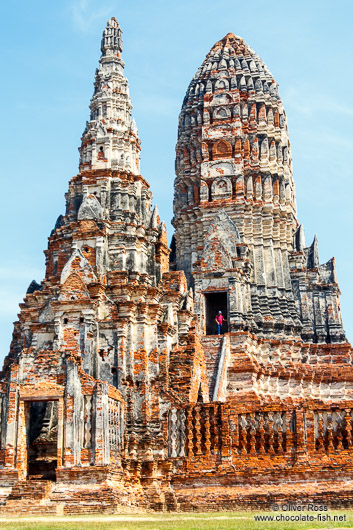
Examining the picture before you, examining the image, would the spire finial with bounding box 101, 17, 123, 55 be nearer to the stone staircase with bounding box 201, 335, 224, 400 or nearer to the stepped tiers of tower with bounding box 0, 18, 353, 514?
the stepped tiers of tower with bounding box 0, 18, 353, 514

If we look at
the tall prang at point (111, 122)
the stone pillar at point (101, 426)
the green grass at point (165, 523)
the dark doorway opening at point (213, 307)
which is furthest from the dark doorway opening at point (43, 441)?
the dark doorway opening at point (213, 307)

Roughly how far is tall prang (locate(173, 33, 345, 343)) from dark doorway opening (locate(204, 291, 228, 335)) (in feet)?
0.17

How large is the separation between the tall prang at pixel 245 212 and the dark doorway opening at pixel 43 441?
1138 cm

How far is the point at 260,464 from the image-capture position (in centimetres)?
2147

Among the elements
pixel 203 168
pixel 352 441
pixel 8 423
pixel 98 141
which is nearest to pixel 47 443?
pixel 8 423

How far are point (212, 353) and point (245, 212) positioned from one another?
32.7ft

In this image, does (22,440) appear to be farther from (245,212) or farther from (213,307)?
(245,212)

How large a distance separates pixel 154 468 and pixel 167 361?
3336 mm

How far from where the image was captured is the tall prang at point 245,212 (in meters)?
35.8

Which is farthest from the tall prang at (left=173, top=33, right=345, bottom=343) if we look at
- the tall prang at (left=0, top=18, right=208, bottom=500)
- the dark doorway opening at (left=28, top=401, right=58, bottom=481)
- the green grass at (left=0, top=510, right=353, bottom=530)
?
the green grass at (left=0, top=510, right=353, bottom=530)

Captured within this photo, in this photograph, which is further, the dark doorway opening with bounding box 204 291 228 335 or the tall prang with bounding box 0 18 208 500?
the dark doorway opening with bounding box 204 291 228 335

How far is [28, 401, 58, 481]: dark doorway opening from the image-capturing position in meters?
22.3

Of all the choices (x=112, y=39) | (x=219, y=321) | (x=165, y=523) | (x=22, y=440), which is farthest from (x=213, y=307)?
(x=165, y=523)

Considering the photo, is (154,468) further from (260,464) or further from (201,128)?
(201,128)
